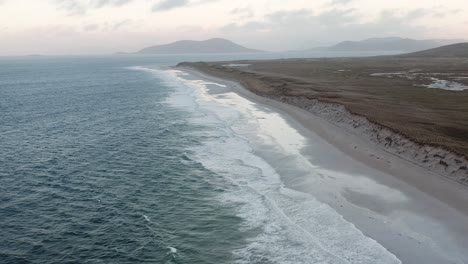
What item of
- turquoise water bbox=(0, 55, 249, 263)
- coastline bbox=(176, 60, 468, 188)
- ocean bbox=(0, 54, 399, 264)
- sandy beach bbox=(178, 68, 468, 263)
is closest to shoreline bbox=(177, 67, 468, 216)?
sandy beach bbox=(178, 68, 468, 263)

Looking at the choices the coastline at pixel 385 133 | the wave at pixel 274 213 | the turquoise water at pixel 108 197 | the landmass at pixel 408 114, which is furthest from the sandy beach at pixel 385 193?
the turquoise water at pixel 108 197

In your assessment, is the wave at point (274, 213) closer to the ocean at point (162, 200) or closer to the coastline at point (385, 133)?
the ocean at point (162, 200)

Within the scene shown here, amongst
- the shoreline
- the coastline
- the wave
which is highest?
the coastline

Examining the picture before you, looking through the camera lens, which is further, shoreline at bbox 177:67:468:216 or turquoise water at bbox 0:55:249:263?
shoreline at bbox 177:67:468:216

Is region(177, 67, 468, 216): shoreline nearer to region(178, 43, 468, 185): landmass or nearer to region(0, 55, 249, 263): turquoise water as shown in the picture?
region(178, 43, 468, 185): landmass

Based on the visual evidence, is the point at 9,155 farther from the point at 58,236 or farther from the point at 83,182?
the point at 58,236

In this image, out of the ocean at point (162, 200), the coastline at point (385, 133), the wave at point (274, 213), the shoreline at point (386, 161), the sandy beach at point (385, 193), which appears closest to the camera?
the wave at point (274, 213)

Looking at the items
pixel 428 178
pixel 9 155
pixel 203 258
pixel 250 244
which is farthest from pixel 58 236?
pixel 428 178
